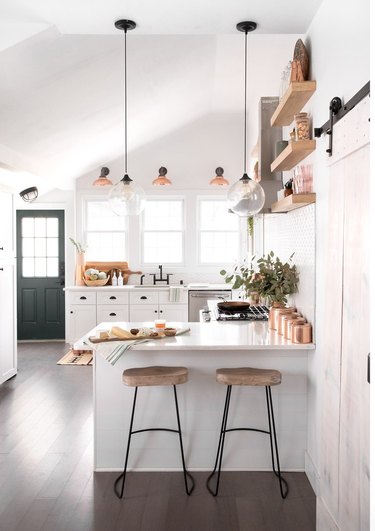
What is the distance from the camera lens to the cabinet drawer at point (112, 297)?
7.46 metres

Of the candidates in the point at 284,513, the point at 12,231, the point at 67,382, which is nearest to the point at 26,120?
the point at 12,231

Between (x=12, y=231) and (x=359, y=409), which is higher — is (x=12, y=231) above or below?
above

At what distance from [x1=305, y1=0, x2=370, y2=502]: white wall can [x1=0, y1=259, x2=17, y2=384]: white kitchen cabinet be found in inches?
140

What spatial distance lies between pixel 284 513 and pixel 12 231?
14.2 feet

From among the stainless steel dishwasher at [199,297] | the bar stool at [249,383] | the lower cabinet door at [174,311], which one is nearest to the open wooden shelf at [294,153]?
the bar stool at [249,383]

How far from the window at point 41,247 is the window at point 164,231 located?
142 cm

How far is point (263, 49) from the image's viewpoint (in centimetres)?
490

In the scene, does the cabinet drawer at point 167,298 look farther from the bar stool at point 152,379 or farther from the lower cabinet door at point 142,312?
the bar stool at point 152,379

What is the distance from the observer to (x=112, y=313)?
7457 mm

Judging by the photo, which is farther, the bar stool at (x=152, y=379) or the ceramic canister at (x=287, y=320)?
the ceramic canister at (x=287, y=320)

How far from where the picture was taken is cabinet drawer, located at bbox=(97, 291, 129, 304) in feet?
24.5

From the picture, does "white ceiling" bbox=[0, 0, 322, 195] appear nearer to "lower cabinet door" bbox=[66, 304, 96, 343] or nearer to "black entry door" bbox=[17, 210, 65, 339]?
"black entry door" bbox=[17, 210, 65, 339]

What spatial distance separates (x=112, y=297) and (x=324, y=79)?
502 cm

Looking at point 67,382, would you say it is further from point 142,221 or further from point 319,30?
point 319,30
